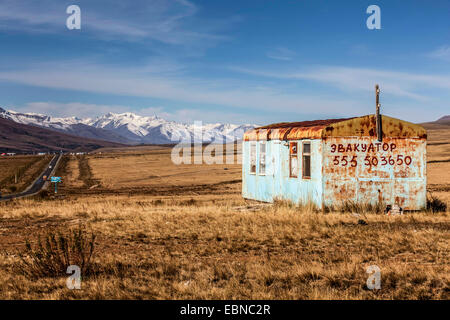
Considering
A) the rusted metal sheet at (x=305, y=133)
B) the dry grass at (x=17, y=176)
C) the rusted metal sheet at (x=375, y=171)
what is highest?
the rusted metal sheet at (x=305, y=133)

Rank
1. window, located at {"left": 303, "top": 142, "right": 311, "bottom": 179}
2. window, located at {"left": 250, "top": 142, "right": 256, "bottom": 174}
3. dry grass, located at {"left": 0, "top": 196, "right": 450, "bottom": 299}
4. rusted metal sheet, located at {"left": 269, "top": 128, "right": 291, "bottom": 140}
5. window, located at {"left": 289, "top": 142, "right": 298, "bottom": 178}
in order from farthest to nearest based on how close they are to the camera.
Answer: window, located at {"left": 250, "top": 142, "right": 256, "bottom": 174}
rusted metal sheet, located at {"left": 269, "top": 128, "right": 291, "bottom": 140}
window, located at {"left": 289, "top": 142, "right": 298, "bottom": 178}
window, located at {"left": 303, "top": 142, "right": 311, "bottom": 179}
dry grass, located at {"left": 0, "top": 196, "right": 450, "bottom": 299}

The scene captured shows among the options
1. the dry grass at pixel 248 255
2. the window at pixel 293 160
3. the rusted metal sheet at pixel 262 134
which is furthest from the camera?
the rusted metal sheet at pixel 262 134

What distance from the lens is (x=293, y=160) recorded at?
14516 millimetres

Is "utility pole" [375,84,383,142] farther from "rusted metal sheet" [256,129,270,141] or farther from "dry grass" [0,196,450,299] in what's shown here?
"rusted metal sheet" [256,129,270,141]

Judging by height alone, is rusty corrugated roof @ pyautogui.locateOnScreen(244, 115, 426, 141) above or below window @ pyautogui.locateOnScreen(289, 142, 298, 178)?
above

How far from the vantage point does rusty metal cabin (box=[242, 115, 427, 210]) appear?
13094 mm

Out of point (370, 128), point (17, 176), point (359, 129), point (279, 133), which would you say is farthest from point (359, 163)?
point (17, 176)

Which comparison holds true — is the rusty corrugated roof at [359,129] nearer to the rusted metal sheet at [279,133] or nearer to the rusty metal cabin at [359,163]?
the rusty metal cabin at [359,163]

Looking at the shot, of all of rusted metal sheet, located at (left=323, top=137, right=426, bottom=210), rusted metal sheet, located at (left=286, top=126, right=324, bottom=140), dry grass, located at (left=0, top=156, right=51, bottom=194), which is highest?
rusted metal sheet, located at (left=286, top=126, right=324, bottom=140)

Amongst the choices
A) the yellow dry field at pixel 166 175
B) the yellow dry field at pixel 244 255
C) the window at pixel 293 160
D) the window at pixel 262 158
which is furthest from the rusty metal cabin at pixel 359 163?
the yellow dry field at pixel 166 175

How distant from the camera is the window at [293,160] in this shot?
14359 mm

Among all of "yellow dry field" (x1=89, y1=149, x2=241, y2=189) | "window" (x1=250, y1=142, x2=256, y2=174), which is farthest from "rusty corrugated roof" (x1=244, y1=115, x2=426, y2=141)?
"yellow dry field" (x1=89, y1=149, x2=241, y2=189)
